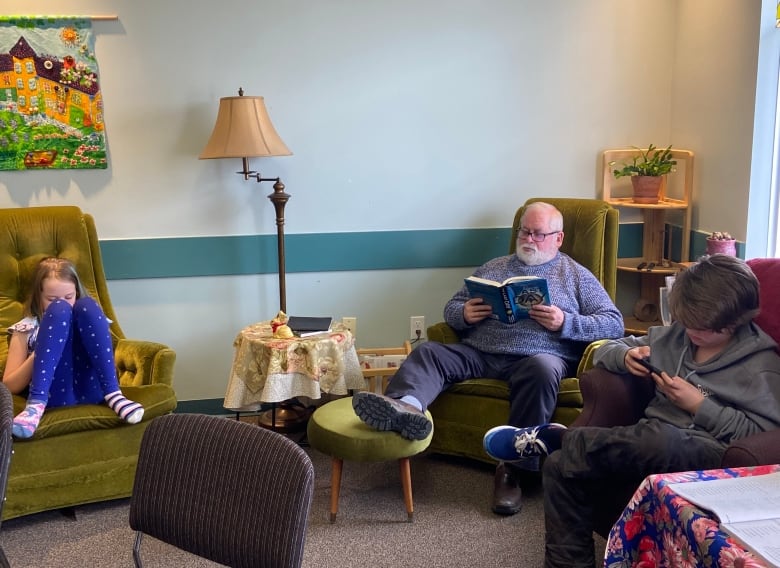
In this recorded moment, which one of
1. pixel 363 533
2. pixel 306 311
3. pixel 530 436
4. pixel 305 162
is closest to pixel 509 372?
pixel 530 436

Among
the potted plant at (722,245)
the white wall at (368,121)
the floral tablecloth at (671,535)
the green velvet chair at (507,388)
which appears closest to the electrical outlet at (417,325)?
the white wall at (368,121)

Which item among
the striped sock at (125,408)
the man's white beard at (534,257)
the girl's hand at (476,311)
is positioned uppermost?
the man's white beard at (534,257)

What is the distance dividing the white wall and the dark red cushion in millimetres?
1010

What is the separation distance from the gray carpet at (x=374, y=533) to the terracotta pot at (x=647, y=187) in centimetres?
146

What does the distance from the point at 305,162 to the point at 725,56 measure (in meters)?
1.83

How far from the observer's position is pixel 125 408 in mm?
2625

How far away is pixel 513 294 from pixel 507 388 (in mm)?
351

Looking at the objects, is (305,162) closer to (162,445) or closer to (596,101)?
(596,101)

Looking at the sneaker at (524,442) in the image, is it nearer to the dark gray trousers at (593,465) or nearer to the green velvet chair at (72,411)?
the dark gray trousers at (593,465)

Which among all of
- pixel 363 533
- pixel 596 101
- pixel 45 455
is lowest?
pixel 363 533

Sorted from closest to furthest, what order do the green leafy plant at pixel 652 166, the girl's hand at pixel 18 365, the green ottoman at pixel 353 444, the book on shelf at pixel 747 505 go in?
1. the book on shelf at pixel 747 505
2. the green ottoman at pixel 353 444
3. the girl's hand at pixel 18 365
4. the green leafy plant at pixel 652 166

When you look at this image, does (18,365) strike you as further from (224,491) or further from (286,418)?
(224,491)

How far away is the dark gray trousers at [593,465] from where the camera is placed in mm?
1903

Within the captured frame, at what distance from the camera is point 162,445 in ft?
4.81
